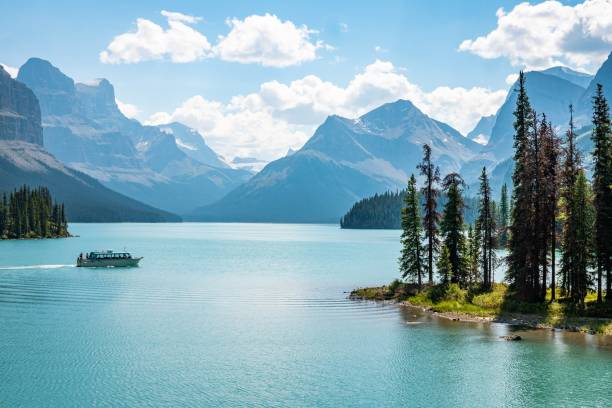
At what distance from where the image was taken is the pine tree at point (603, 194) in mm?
64125

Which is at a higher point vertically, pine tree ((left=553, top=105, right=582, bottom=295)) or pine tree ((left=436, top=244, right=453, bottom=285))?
pine tree ((left=553, top=105, right=582, bottom=295))

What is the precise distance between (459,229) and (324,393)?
46.4 metres

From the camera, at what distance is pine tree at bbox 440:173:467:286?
8106cm

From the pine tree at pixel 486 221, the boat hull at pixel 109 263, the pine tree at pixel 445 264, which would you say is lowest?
the boat hull at pixel 109 263

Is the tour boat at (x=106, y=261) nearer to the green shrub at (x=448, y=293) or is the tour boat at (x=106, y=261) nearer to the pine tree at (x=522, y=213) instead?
the green shrub at (x=448, y=293)

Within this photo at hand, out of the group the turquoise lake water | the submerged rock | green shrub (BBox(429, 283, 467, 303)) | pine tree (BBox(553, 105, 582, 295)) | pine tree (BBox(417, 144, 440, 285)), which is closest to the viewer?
the turquoise lake water

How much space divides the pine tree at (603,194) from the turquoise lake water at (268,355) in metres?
11.6

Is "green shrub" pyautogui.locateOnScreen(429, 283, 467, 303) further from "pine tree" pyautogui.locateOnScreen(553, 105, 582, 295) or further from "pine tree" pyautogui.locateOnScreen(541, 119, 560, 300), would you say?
"pine tree" pyautogui.locateOnScreen(553, 105, 582, 295)

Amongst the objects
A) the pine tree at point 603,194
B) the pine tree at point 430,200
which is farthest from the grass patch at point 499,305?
the pine tree at point 430,200

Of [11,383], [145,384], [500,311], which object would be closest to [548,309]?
[500,311]

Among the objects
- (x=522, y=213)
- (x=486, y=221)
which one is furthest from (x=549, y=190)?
(x=486, y=221)

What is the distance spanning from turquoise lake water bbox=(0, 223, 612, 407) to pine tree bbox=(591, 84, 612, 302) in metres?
11.6

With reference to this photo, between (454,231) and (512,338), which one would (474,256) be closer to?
(454,231)

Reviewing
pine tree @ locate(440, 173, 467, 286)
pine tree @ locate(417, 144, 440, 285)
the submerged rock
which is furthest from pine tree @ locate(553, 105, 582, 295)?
pine tree @ locate(417, 144, 440, 285)
